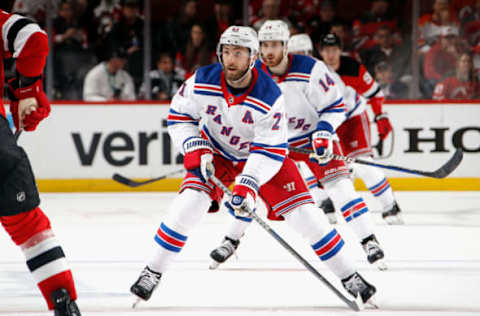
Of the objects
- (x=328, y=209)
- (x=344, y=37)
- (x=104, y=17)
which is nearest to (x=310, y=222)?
(x=328, y=209)

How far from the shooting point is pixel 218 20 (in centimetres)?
650

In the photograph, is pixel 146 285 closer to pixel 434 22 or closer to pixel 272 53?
pixel 272 53

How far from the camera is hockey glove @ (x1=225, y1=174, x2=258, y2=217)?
8.42 ft

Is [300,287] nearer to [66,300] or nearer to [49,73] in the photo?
[66,300]

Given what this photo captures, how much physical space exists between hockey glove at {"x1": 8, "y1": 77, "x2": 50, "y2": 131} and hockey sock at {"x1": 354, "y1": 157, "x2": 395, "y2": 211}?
2480 mm

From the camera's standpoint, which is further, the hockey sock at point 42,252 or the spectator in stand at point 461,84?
the spectator in stand at point 461,84

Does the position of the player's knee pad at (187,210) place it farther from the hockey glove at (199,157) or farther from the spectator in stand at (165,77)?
the spectator in stand at (165,77)

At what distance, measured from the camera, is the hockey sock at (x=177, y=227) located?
8.63ft

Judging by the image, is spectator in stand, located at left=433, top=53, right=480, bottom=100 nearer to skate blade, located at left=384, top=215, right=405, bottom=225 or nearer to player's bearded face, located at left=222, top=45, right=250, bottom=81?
skate blade, located at left=384, top=215, right=405, bottom=225

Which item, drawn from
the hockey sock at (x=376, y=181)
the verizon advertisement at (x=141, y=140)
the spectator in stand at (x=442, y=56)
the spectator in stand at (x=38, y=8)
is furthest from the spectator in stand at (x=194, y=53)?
the hockey sock at (x=376, y=181)

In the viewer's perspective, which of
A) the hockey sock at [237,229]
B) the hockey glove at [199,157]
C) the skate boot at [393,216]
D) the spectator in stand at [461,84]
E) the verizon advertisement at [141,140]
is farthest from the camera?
the spectator in stand at [461,84]

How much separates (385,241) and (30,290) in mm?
1922

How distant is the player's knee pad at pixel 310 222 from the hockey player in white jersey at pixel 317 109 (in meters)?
0.66

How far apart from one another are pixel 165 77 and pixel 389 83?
72.1 inches
